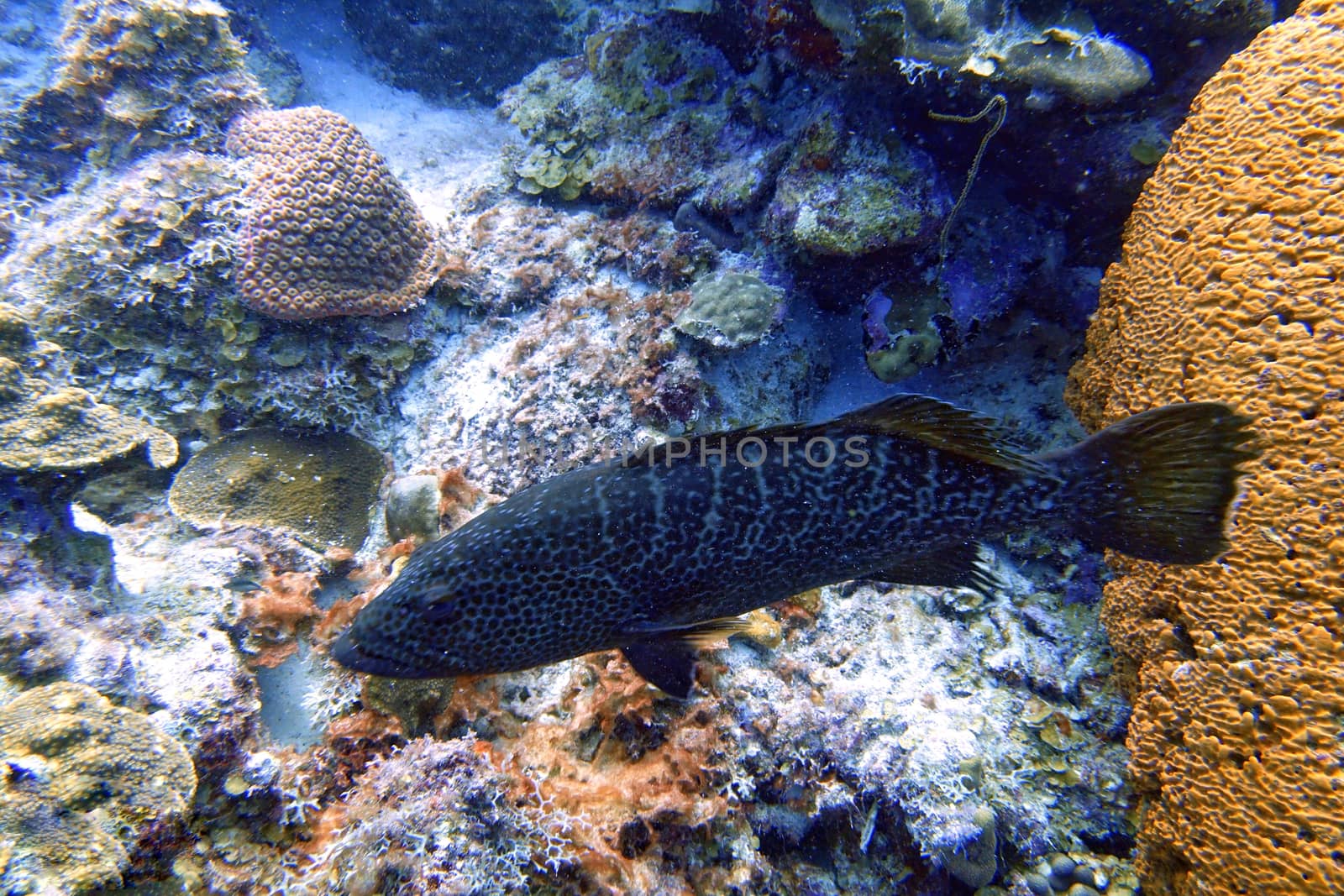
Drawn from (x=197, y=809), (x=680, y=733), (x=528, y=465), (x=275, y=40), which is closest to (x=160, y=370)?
(x=528, y=465)

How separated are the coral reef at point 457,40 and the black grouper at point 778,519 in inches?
431

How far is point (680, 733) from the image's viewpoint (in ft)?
10.1

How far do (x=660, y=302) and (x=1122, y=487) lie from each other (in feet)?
10.9

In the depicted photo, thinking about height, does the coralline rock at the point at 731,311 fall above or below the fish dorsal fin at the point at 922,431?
above

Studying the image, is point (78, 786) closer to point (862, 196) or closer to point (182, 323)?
point (182, 323)

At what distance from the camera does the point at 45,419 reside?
13.0ft

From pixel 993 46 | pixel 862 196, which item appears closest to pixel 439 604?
pixel 862 196

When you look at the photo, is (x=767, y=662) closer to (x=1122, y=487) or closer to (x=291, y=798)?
(x=1122, y=487)

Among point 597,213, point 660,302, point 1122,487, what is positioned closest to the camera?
point 1122,487

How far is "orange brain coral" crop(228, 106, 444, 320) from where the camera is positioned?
16.4 feet

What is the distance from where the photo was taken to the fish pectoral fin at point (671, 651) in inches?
111

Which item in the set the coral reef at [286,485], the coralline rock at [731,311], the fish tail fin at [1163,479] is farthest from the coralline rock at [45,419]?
the fish tail fin at [1163,479]

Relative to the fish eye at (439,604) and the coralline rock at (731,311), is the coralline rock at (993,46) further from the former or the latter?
the fish eye at (439,604)

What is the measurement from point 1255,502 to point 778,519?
230cm
